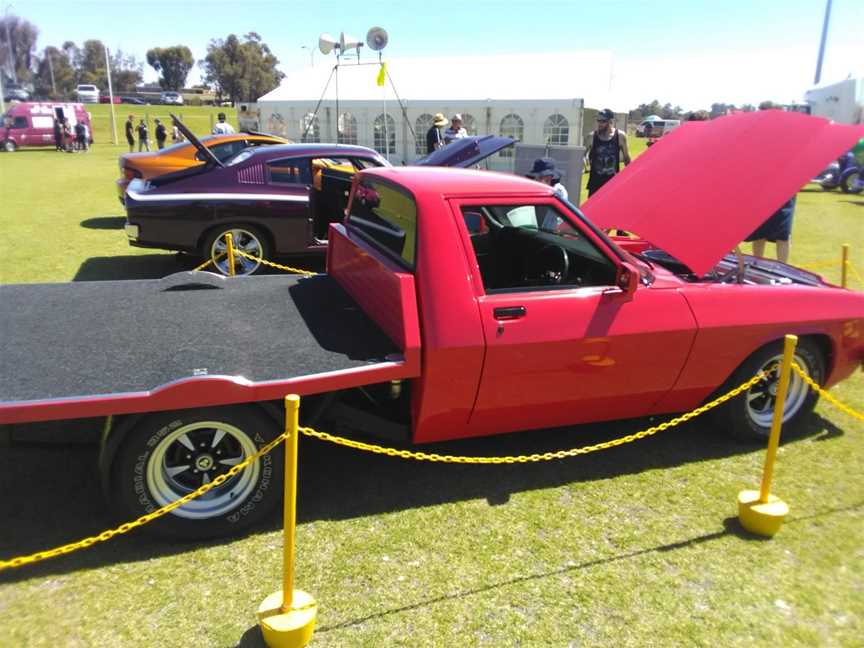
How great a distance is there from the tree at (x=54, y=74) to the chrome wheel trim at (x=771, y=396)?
109m

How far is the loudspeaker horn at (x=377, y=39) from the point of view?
14.6 metres

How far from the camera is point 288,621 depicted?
240 centimetres

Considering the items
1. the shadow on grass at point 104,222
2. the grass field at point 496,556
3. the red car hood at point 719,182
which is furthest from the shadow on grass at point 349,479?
the shadow on grass at point 104,222

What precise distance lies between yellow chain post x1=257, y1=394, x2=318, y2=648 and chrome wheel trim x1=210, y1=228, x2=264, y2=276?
17.6ft

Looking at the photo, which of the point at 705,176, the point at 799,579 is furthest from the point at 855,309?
the point at 799,579

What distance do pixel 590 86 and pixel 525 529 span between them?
16.8 meters

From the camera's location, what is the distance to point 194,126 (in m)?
45.9

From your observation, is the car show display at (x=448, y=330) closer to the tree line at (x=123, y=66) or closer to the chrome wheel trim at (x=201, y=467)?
the chrome wheel trim at (x=201, y=467)

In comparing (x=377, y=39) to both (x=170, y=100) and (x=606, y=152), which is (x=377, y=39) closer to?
(x=606, y=152)

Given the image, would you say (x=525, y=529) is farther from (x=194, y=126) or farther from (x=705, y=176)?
(x=194, y=126)

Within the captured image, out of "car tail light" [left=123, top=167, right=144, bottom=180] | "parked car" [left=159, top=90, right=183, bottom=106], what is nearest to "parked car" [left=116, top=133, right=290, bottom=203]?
"car tail light" [left=123, top=167, right=144, bottom=180]

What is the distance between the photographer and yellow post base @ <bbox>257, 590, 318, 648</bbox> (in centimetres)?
237

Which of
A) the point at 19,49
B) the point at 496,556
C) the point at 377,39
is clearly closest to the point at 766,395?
the point at 496,556

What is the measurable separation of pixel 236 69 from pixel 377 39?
82.2 meters
